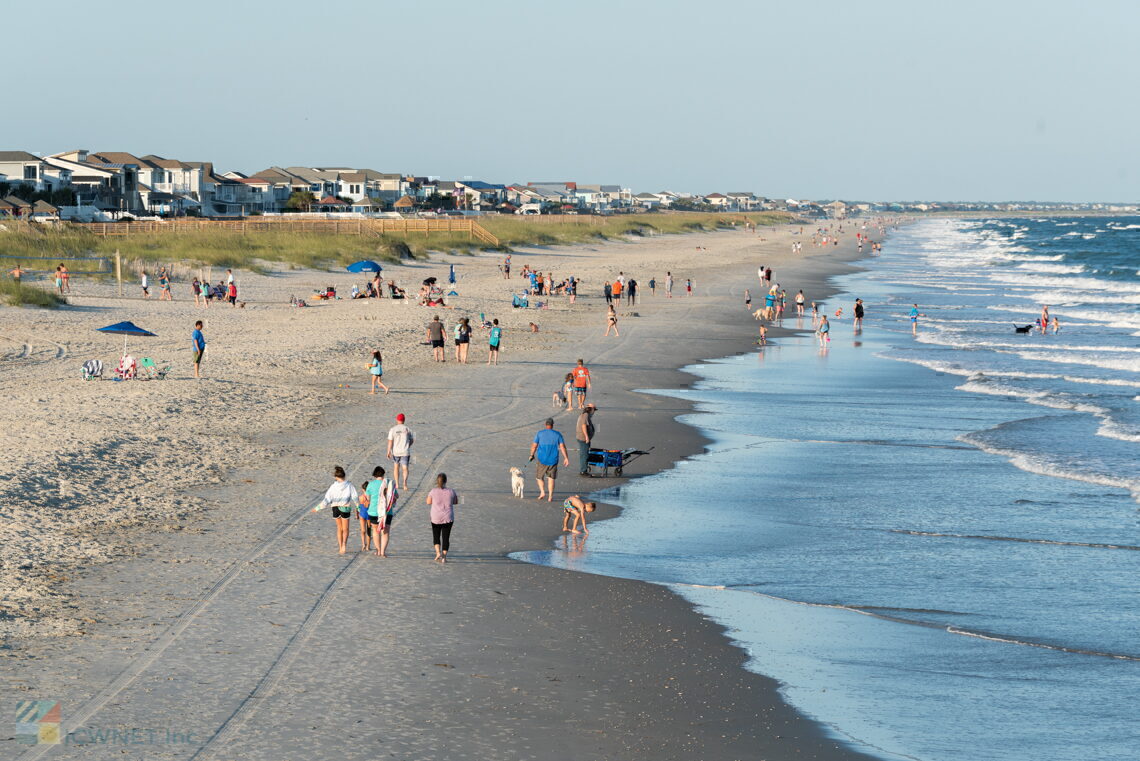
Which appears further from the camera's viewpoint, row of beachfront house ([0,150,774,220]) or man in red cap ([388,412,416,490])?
row of beachfront house ([0,150,774,220])

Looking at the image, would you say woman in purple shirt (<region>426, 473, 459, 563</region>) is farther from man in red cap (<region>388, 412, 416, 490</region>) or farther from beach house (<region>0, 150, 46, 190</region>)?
beach house (<region>0, 150, 46, 190</region>)

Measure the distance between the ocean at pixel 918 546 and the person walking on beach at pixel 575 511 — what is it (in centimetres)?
30

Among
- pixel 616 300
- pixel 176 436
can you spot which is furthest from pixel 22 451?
pixel 616 300

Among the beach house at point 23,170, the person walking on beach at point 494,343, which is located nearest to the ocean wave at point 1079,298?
the person walking on beach at point 494,343

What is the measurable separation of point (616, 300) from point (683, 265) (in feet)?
111

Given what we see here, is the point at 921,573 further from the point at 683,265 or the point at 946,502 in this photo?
the point at 683,265

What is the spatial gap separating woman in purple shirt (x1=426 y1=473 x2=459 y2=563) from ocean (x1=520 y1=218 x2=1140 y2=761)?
143 centimetres

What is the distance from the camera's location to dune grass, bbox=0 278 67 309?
3934cm

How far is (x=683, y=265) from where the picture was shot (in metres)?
86.3

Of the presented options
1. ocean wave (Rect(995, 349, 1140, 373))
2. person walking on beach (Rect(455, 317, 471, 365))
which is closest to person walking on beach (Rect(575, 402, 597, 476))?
person walking on beach (Rect(455, 317, 471, 365))

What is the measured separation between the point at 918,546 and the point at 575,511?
15.4 ft

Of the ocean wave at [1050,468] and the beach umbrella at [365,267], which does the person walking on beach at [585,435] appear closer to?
the ocean wave at [1050,468]

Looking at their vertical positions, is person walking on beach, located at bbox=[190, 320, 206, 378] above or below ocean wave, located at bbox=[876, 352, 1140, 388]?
above

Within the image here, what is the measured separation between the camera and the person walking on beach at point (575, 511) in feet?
54.3
